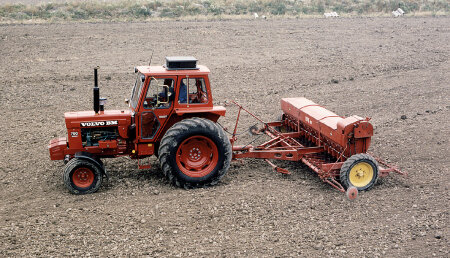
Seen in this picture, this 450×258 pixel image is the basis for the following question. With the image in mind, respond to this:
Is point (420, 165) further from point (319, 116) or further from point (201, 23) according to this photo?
point (201, 23)

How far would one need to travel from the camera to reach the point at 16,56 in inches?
804

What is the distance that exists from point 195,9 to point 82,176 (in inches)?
1013

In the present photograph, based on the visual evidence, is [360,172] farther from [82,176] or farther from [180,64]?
[82,176]

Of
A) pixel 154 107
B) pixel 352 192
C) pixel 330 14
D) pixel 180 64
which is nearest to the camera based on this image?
Answer: pixel 352 192

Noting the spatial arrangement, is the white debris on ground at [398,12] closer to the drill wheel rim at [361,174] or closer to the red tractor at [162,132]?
the drill wheel rim at [361,174]

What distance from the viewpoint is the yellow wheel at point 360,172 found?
365 inches

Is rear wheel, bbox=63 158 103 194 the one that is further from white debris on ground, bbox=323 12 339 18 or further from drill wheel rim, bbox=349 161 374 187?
white debris on ground, bbox=323 12 339 18

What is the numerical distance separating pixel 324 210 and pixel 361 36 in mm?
19433

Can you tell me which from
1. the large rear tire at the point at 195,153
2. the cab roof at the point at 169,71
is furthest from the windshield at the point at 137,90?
the large rear tire at the point at 195,153

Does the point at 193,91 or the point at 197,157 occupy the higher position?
the point at 193,91

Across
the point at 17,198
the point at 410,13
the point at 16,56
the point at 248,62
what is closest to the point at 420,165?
the point at 17,198

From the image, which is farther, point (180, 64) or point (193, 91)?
point (193, 91)

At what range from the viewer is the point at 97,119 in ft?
30.6

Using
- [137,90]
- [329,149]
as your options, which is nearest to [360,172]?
[329,149]
